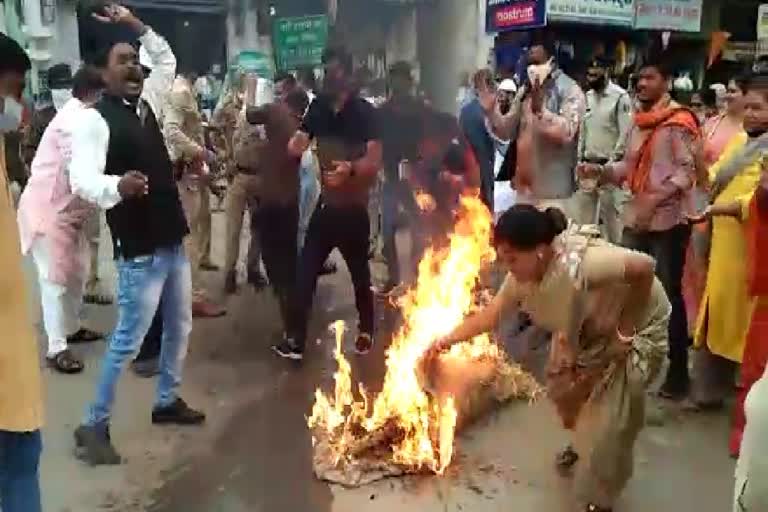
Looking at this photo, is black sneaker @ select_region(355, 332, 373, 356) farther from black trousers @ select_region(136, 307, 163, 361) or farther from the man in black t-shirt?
black trousers @ select_region(136, 307, 163, 361)

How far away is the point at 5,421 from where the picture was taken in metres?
2.87

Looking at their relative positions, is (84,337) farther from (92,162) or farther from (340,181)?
(92,162)

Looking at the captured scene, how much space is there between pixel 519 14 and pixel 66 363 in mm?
9635

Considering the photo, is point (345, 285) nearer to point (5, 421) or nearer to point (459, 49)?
point (459, 49)

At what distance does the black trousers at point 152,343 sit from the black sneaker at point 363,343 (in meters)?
1.32

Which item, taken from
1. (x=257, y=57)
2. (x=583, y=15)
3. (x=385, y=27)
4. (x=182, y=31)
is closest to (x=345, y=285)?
(x=385, y=27)

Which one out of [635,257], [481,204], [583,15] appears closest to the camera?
[635,257]

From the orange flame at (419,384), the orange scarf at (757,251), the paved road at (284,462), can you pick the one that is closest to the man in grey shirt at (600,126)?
the orange flame at (419,384)

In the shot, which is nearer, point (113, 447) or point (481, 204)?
point (113, 447)

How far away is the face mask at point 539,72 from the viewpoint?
6.02 metres

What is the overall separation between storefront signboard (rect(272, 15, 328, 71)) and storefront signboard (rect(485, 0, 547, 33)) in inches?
139

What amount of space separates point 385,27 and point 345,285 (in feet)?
7.64

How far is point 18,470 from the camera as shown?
303 centimetres

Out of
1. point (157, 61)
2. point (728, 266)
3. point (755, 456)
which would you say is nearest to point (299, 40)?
point (157, 61)
